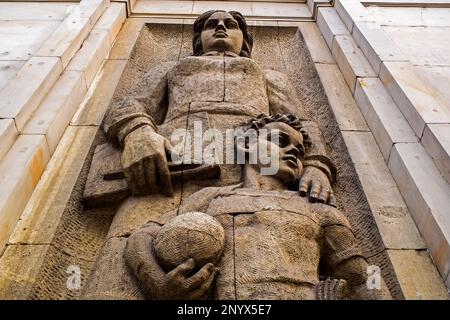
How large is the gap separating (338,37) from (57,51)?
3.42 meters

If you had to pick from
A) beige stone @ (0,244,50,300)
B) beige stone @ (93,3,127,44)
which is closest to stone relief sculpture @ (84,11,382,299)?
beige stone @ (0,244,50,300)

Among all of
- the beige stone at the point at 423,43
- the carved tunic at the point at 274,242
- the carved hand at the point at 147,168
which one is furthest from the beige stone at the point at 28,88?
the beige stone at the point at 423,43

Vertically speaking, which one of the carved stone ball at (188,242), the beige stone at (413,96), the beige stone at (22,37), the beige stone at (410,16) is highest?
the carved stone ball at (188,242)

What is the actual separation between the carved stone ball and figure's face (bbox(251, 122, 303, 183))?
123 centimetres

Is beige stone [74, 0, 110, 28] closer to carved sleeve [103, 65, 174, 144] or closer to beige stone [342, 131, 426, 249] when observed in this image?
carved sleeve [103, 65, 174, 144]

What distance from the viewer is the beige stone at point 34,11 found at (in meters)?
8.24

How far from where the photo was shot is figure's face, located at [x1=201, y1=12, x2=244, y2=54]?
23.7 feet

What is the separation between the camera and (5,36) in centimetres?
762

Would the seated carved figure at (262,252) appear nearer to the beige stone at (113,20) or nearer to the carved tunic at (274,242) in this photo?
the carved tunic at (274,242)

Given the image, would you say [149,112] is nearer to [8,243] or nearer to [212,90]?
[212,90]

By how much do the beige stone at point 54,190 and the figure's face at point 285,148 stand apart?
5.36 feet

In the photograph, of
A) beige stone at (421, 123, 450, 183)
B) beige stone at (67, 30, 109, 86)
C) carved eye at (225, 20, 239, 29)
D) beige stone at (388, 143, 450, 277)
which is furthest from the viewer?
carved eye at (225, 20, 239, 29)

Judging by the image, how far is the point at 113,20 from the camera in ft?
26.5
